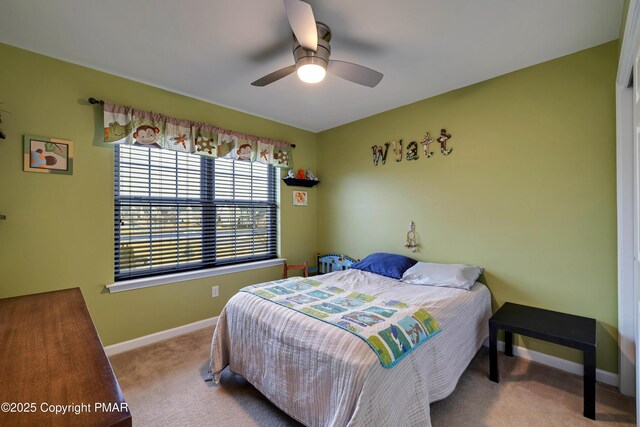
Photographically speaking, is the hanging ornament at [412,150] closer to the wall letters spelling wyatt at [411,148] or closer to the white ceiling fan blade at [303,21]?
the wall letters spelling wyatt at [411,148]

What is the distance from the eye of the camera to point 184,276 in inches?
117

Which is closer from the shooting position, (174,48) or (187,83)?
(174,48)

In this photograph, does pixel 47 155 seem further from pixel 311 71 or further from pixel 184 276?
pixel 311 71

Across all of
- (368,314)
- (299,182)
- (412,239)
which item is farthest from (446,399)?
(299,182)

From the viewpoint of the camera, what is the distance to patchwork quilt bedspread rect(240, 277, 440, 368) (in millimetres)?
1509

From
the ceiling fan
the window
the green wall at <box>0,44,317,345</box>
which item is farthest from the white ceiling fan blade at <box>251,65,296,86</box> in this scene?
the window

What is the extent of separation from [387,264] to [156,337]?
8.04 ft

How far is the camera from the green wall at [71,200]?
2.11m

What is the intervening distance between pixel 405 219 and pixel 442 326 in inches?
60.5

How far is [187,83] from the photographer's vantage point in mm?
2691

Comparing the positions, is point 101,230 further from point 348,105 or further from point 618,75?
point 618,75

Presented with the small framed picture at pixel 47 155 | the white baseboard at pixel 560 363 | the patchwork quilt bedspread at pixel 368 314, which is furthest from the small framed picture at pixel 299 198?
the white baseboard at pixel 560 363

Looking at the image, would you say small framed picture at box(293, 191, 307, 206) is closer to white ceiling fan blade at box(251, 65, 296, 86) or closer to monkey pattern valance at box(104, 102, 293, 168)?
monkey pattern valance at box(104, 102, 293, 168)

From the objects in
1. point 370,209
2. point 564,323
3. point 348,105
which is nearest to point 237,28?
point 348,105
